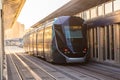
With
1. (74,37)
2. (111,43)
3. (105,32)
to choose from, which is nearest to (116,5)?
(105,32)

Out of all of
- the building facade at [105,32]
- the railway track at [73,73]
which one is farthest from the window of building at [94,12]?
the railway track at [73,73]

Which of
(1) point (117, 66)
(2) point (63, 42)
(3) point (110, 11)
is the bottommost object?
(1) point (117, 66)

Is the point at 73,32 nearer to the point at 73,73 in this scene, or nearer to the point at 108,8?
the point at 108,8

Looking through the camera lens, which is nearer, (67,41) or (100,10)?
(67,41)

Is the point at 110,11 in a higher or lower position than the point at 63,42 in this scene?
higher

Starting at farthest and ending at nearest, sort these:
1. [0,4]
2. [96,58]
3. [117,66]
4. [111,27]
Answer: [96,58] < [111,27] < [117,66] < [0,4]

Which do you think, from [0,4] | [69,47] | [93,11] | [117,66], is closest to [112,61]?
[117,66]

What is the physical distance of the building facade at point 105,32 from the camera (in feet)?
83.5

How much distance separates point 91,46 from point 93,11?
109 inches

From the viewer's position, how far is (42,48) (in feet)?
101

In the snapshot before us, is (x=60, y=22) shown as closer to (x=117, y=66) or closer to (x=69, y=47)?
(x=69, y=47)

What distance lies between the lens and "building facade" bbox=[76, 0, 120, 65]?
2544cm

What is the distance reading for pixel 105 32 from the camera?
2761cm

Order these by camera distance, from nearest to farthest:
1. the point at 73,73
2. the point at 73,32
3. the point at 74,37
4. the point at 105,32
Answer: the point at 73,73 → the point at 74,37 → the point at 73,32 → the point at 105,32
